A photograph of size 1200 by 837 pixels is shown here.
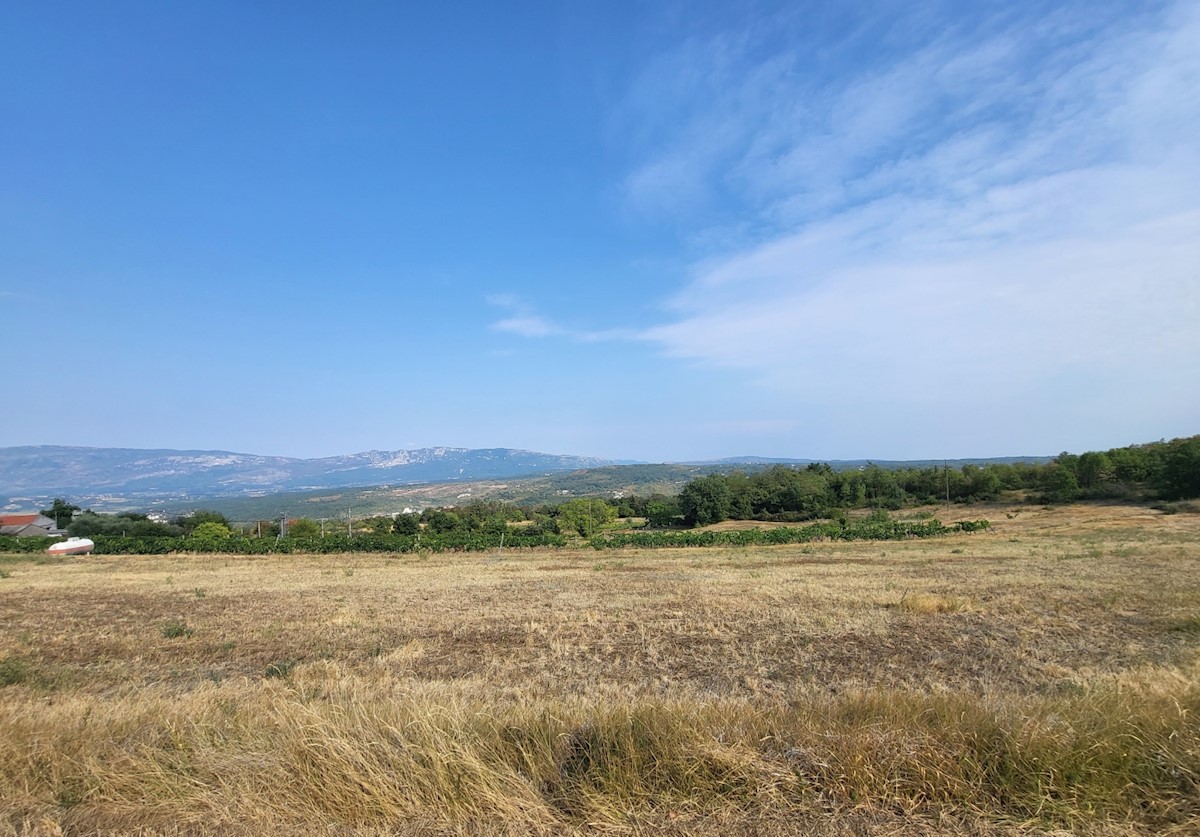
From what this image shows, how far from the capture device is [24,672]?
400 inches

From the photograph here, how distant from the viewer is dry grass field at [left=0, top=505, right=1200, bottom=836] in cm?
357

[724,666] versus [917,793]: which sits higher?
[917,793]

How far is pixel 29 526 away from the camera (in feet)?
351

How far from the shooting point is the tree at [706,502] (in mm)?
99875

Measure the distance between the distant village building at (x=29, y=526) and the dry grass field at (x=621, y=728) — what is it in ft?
395

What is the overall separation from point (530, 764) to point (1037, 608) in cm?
1850

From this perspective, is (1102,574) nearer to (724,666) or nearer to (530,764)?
(724,666)

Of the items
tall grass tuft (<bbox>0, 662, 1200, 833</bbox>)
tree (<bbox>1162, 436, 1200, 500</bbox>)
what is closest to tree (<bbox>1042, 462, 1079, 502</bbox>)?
tree (<bbox>1162, 436, 1200, 500</bbox>)

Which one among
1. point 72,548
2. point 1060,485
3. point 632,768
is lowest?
point 72,548

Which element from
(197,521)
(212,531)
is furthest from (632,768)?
(197,521)

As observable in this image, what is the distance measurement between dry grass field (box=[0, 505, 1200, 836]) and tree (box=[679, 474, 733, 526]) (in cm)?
8468

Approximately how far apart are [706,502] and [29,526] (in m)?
121

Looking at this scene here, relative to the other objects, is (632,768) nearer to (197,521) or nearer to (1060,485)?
(1060,485)

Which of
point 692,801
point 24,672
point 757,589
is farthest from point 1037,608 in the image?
point 24,672
